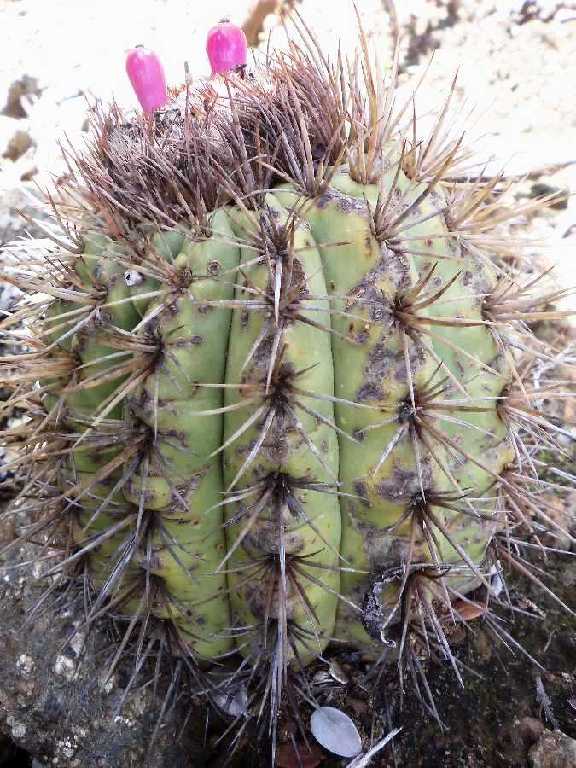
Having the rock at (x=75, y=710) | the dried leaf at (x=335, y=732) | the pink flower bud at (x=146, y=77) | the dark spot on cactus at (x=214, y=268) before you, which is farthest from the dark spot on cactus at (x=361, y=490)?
the pink flower bud at (x=146, y=77)

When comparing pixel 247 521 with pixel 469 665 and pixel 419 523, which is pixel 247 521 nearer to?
pixel 419 523

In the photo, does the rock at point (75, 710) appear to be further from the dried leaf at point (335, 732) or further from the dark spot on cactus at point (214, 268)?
the dark spot on cactus at point (214, 268)

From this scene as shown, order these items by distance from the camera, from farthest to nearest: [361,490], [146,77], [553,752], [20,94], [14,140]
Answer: [20,94] < [14,140] < [146,77] < [553,752] < [361,490]

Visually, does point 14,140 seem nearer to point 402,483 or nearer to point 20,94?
point 20,94

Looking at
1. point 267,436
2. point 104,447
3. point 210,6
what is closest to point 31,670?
point 104,447

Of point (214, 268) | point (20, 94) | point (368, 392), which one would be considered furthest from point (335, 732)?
point (20, 94)

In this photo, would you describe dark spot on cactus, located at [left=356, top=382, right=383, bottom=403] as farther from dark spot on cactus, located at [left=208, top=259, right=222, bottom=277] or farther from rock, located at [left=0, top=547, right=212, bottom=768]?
rock, located at [left=0, top=547, right=212, bottom=768]

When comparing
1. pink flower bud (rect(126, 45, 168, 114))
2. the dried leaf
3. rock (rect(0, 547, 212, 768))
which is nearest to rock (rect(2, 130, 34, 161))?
pink flower bud (rect(126, 45, 168, 114))
